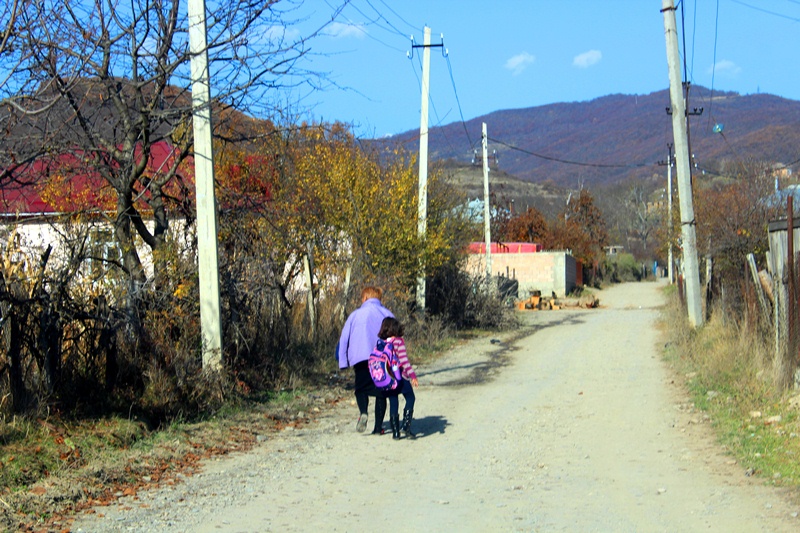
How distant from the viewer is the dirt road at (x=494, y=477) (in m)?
6.36

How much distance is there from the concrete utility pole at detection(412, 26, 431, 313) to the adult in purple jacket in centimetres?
1103

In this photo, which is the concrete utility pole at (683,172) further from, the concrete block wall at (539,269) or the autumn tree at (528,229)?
the autumn tree at (528,229)

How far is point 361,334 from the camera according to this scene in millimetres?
9867

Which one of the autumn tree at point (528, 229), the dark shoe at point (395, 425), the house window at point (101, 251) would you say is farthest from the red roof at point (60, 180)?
the autumn tree at point (528, 229)

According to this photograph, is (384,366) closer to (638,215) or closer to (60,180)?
(60,180)

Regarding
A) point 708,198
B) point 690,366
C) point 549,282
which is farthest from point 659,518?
point 549,282

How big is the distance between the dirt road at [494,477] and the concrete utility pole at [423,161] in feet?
28.5

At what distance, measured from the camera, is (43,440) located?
8.05 metres

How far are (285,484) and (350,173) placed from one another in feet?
42.2

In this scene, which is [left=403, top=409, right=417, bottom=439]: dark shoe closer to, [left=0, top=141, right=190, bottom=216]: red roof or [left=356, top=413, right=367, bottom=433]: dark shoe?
[left=356, top=413, right=367, bottom=433]: dark shoe

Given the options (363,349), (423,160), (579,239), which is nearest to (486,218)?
(423,160)

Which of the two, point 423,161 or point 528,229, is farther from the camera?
point 528,229

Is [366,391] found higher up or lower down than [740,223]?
lower down

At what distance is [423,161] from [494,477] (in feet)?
50.4
